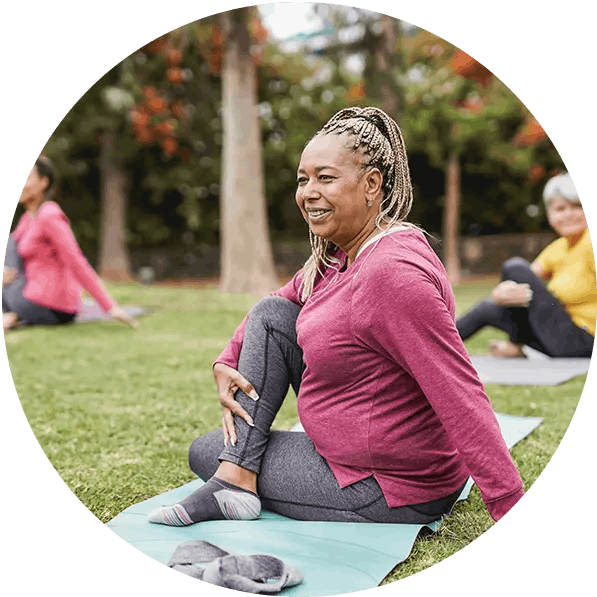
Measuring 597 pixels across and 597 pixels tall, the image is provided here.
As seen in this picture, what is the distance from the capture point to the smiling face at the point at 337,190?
204 centimetres

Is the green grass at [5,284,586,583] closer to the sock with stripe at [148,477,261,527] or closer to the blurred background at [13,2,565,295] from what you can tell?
the sock with stripe at [148,477,261,527]

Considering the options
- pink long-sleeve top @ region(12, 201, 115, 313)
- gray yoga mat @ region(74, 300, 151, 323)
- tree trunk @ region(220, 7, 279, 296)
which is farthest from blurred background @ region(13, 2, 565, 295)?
pink long-sleeve top @ region(12, 201, 115, 313)

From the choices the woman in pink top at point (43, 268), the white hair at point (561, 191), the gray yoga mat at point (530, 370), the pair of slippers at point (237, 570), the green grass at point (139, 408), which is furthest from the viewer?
the woman in pink top at point (43, 268)

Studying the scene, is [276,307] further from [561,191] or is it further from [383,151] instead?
[561,191]

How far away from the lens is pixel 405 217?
7.05 feet

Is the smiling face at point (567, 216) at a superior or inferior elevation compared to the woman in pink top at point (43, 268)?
superior

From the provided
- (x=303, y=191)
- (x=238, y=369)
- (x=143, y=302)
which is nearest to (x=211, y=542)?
(x=238, y=369)

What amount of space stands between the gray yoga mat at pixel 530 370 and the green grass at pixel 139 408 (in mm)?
108

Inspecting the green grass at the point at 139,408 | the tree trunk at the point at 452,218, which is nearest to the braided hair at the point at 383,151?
the green grass at the point at 139,408

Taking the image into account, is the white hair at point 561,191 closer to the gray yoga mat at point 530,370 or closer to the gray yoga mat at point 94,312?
the gray yoga mat at point 530,370

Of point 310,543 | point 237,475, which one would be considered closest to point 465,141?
point 237,475

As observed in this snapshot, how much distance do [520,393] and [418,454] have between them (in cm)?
208

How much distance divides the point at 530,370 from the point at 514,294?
0.51m

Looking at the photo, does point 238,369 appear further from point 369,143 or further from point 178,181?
point 178,181
